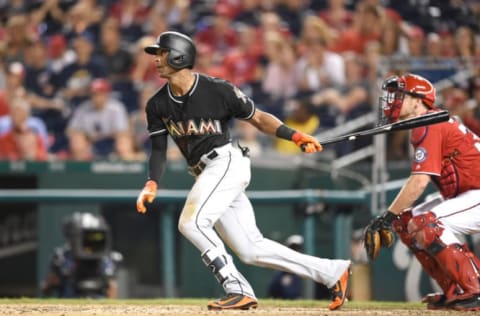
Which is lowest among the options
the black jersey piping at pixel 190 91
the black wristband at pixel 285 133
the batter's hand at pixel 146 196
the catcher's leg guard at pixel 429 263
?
the catcher's leg guard at pixel 429 263

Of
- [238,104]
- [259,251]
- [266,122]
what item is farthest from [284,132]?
[259,251]

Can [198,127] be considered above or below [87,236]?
above

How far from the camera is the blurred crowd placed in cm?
1142

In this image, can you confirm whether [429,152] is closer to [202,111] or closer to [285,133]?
[285,133]

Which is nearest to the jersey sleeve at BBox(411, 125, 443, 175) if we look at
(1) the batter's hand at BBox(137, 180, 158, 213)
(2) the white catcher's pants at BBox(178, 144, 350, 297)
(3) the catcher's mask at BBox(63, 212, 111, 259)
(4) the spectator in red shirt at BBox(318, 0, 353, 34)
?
(2) the white catcher's pants at BBox(178, 144, 350, 297)

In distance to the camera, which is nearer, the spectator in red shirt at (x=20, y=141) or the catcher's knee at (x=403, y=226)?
the catcher's knee at (x=403, y=226)

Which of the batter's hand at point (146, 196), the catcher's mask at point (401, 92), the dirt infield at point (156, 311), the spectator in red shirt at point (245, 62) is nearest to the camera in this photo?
the dirt infield at point (156, 311)

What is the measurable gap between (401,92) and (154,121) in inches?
60.4

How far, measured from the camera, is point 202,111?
22.0 ft

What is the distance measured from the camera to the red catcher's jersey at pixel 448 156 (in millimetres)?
6832

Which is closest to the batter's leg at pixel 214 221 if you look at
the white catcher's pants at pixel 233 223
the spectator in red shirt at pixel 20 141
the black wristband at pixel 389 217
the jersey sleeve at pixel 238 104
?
the white catcher's pants at pixel 233 223

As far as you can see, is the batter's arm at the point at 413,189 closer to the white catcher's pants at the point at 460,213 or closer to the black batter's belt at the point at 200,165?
the white catcher's pants at the point at 460,213

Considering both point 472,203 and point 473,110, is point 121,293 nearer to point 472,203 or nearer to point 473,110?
point 473,110

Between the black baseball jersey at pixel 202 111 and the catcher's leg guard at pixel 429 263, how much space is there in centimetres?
116
